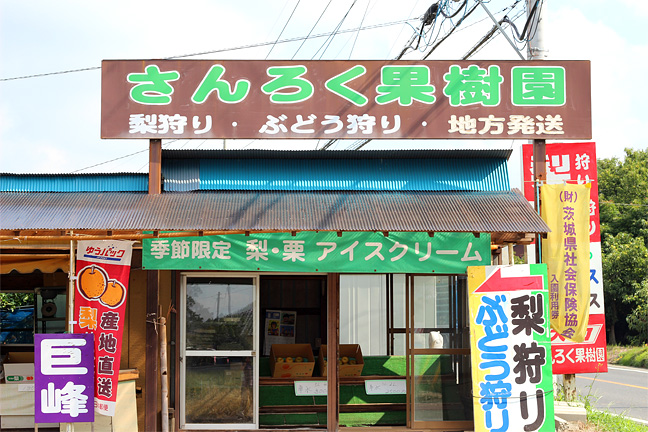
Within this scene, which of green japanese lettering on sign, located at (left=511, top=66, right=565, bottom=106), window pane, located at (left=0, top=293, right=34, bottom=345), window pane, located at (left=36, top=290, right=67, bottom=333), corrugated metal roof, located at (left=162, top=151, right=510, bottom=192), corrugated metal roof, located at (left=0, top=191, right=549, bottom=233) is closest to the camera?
corrugated metal roof, located at (left=0, top=191, right=549, bottom=233)

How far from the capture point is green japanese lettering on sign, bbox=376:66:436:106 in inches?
361

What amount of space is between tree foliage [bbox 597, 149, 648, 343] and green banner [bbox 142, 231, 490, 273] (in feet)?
69.8

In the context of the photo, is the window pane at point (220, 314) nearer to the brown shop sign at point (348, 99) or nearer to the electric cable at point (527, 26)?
the brown shop sign at point (348, 99)

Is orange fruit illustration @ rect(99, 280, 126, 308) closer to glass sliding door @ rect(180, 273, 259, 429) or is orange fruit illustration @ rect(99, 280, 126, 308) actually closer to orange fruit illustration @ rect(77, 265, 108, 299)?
orange fruit illustration @ rect(77, 265, 108, 299)

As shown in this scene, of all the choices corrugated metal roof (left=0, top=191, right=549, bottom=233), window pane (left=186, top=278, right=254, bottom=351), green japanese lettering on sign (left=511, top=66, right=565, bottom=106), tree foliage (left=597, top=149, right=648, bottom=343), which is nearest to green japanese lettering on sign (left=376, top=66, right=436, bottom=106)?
green japanese lettering on sign (left=511, top=66, right=565, bottom=106)

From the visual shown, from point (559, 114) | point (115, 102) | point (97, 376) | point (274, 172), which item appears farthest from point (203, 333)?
point (559, 114)

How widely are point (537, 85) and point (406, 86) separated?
1.87 meters

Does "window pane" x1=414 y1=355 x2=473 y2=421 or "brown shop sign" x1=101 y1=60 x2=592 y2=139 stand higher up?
"brown shop sign" x1=101 y1=60 x2=592 y2=139

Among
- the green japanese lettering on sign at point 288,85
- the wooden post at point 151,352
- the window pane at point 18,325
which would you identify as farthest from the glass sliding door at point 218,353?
the window pane at point 18,325

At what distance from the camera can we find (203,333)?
9.05m

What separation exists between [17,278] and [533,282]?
316 inches

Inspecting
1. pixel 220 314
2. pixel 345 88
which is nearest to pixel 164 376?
pixel 220 314

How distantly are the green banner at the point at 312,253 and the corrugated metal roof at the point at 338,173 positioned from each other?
129cm

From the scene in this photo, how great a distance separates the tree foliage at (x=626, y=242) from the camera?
27.4 metres
